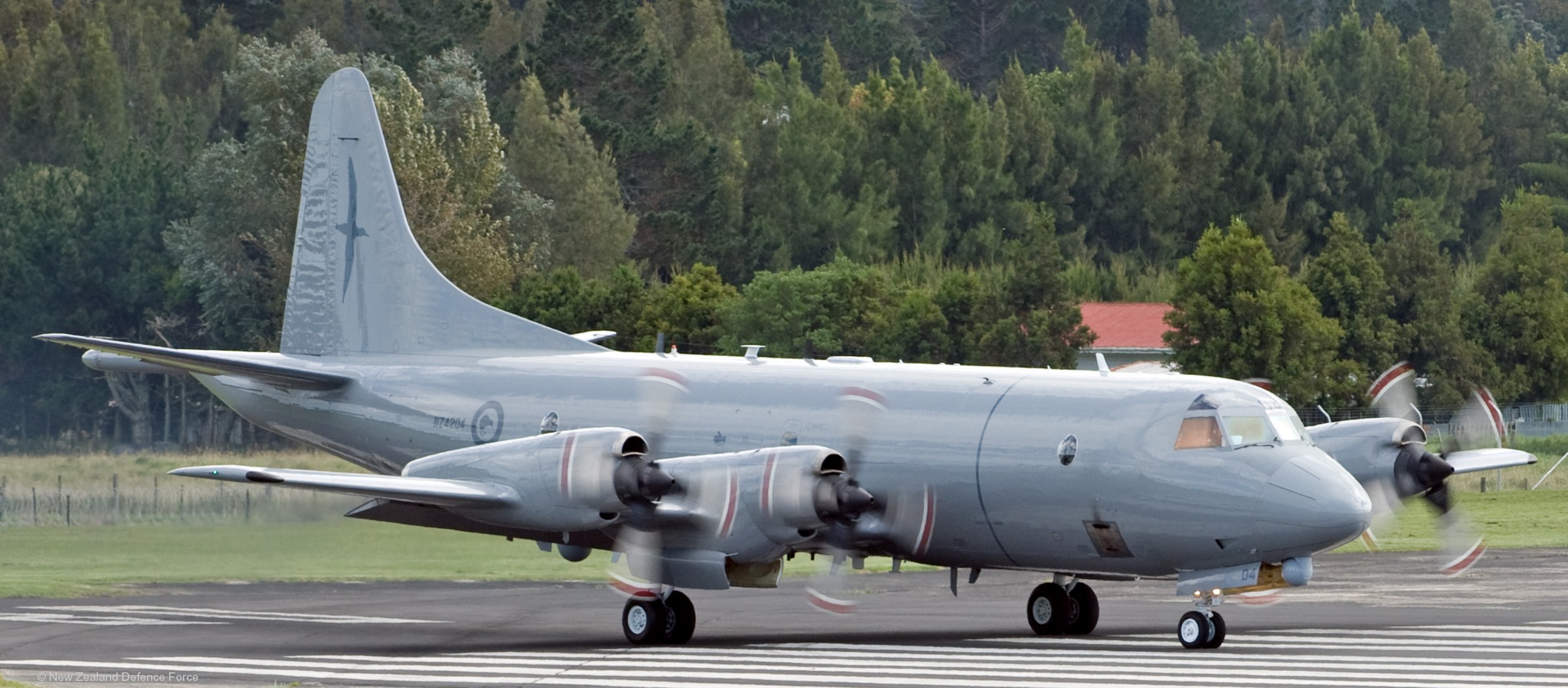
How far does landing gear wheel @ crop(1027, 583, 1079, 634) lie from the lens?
21.0 metres

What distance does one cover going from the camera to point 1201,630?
18.6 meters

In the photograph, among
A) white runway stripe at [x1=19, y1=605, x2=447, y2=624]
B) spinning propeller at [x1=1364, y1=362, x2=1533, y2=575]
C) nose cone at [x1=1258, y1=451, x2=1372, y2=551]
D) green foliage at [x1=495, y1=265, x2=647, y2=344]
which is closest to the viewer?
nose cone at [x1=1258, y1=451, x2=1372, y2=551]

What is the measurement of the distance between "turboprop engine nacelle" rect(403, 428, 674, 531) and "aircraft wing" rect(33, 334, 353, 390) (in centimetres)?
397

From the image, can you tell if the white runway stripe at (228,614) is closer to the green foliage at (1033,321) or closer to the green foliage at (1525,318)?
the green foliage at (1033,321)

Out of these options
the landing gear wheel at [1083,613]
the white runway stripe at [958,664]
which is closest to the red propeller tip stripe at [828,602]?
the white runway stripe at [958,664]

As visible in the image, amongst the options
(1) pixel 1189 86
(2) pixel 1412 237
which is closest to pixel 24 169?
(1) pixel 1189 86

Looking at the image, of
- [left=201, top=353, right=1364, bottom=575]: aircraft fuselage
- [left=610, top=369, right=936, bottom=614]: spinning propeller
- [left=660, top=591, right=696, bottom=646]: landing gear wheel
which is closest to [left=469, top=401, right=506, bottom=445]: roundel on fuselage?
[left=201, top=353, right=1364, bottom=575]: aircraft fuselage

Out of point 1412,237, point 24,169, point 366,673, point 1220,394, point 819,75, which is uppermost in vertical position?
point 819,75

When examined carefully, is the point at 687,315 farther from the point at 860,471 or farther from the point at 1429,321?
the point at 860,471

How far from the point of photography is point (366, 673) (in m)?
17.5

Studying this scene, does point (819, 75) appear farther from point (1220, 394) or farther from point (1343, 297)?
point (1220, 394)

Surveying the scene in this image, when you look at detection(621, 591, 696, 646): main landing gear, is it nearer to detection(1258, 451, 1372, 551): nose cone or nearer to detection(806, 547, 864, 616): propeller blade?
detection(806, 547, 864, 616): propeller blade

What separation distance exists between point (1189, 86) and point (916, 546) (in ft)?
229

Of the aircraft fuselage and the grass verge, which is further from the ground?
the aircraft fuselage
